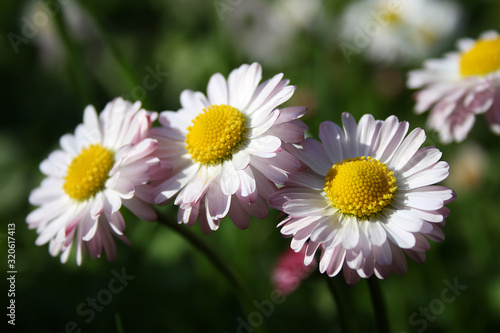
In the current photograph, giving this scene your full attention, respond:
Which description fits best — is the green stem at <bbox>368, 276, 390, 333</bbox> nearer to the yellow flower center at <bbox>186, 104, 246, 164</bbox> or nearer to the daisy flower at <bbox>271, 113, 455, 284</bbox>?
the daisy flower at <bbox>271, 113, 455, 284</bbox>

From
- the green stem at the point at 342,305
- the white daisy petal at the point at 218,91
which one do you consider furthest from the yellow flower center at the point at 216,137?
the green stem at the point at 342,305

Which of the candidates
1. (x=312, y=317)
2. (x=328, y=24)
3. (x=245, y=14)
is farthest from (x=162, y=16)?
(x=312, y=317)

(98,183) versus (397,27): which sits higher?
(98,183)

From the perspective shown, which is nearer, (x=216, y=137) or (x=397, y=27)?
(x=216, y=137)

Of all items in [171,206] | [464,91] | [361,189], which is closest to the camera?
[361,189]

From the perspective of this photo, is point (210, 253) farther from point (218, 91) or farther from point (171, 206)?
point (171, 206)

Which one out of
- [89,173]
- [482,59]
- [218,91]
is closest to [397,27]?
[482,59]
